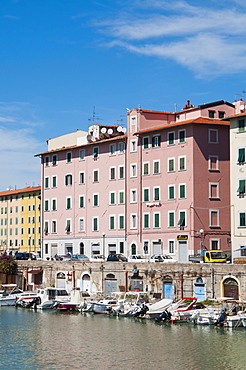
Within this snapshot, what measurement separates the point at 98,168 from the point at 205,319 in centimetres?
3544

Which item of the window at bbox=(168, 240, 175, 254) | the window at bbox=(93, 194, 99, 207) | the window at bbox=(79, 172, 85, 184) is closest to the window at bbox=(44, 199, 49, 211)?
the window at bbox=(79, 172, 85, 184)

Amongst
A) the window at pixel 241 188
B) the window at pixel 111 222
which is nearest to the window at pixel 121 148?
the window at pixel 111 222

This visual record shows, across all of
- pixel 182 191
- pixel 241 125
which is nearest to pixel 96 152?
pixel 182 191

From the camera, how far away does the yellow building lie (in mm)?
119062

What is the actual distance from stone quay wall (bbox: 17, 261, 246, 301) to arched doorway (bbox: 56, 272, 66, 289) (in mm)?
124

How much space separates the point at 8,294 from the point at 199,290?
24.2 m

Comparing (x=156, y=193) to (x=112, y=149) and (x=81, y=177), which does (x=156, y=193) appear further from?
(x=81, y=177)

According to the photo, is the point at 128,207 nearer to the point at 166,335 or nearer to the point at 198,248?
the point at 198,248

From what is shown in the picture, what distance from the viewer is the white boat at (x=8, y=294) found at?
74.9 m

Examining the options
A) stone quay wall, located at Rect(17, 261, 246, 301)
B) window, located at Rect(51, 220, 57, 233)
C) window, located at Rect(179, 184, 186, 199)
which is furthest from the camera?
window, located at Rect(51, 220, 57, 233)

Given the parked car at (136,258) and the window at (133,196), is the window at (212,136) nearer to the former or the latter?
the window at (133,196)

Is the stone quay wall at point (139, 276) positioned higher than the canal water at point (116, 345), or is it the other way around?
the stone quay wall at point (139, 276)

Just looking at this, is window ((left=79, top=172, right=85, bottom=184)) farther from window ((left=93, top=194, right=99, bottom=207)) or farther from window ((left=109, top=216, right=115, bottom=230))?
window ((left=109, top=216, right=115, bottom=230))

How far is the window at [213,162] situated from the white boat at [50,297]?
814 inches
